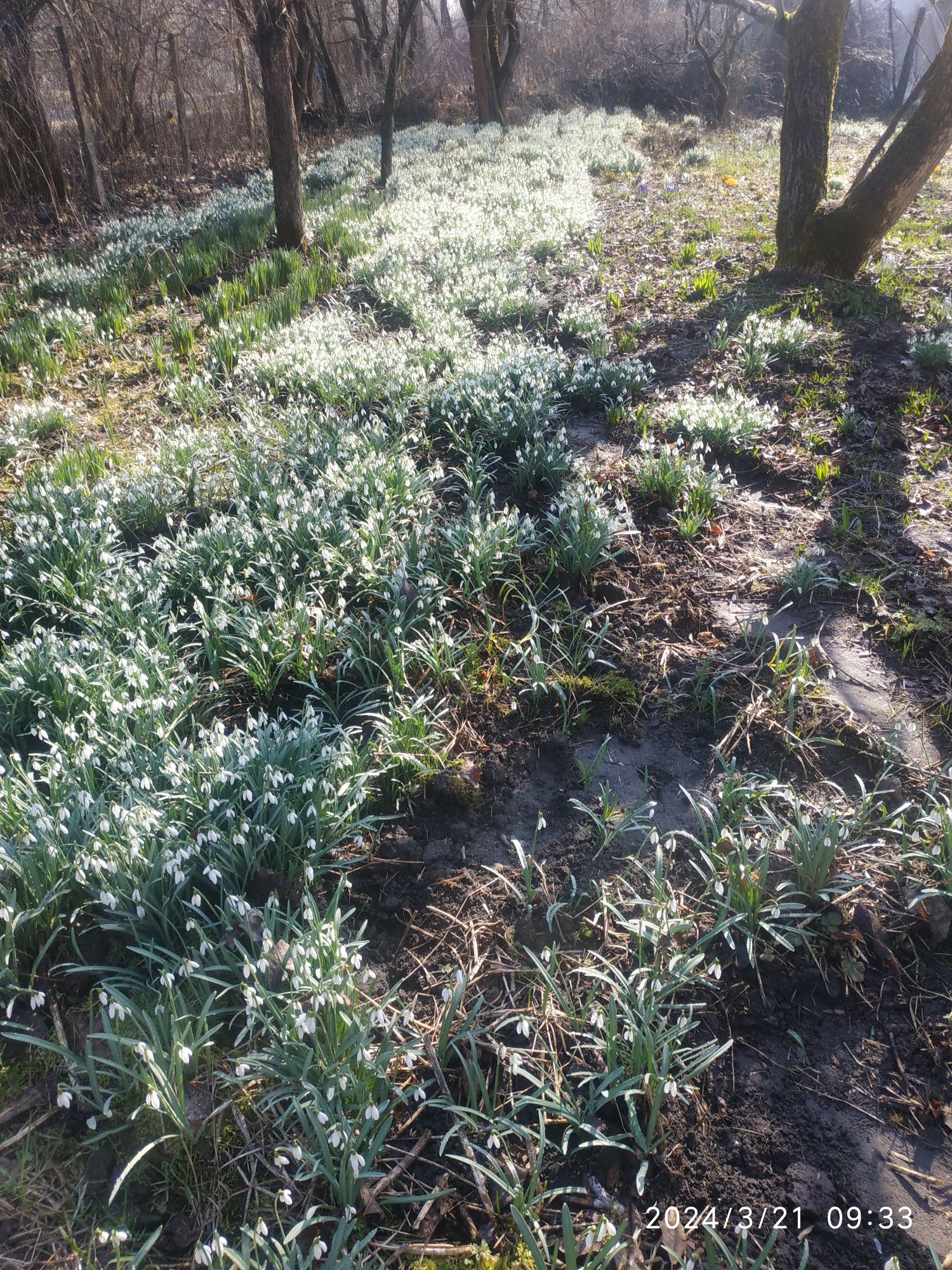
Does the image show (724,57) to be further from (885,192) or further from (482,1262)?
(482,1262)

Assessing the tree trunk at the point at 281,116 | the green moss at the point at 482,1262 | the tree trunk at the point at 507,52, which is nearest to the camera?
the green moss at the point at 482,1262

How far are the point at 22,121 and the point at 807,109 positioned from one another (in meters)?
11.2

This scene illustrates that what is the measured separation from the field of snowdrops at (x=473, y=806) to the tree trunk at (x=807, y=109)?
243 centimetres

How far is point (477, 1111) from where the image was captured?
173 cm

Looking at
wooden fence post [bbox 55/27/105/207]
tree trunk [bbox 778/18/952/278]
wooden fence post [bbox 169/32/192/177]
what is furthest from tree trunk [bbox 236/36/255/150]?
tree trunk [bbox 778/18/952/278]

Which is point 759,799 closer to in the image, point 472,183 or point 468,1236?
point 468,1236

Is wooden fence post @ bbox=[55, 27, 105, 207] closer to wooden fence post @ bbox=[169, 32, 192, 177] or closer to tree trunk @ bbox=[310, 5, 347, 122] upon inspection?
wooden fence post @ bbox=[169, 32, 192, 177]

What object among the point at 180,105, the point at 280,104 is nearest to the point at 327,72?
the point at 180,105

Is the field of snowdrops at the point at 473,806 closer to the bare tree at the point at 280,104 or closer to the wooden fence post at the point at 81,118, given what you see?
the bare tree at the point at 280,104

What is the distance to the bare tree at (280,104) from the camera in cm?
771

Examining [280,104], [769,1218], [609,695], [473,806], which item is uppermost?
[280,104]

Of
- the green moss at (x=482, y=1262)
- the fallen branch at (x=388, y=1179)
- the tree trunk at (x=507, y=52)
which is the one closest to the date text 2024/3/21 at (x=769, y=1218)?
the green moss at (x=482, y=1262)

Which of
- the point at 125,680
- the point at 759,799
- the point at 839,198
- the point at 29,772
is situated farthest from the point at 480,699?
the point at 839,198

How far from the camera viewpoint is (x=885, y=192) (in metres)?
6.85
